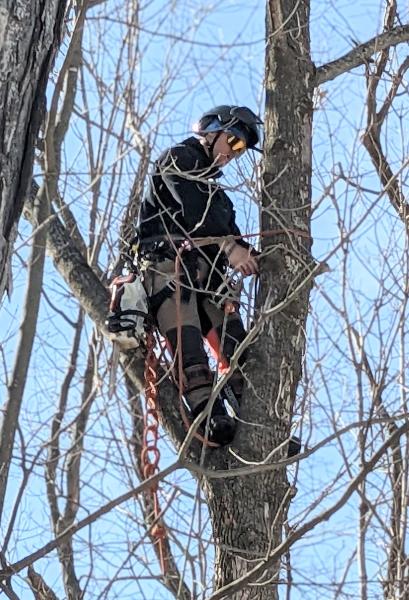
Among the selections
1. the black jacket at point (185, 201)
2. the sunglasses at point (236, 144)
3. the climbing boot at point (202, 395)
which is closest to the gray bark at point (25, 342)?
the black jacket at point (185, 201)

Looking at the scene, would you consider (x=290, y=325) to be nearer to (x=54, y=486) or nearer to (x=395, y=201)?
(x=395, y=201)

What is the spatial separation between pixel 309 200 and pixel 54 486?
3409 mm

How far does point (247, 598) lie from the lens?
3650mm

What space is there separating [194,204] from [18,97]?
2.67 m

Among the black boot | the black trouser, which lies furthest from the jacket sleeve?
the black boot

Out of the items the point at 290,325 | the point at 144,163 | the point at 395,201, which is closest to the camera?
the point at 290,325

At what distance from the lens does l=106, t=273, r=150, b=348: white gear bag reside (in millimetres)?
4303

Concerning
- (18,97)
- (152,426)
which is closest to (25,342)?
(152,426)

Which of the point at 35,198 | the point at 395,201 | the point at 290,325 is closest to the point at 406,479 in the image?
the point at 395,201

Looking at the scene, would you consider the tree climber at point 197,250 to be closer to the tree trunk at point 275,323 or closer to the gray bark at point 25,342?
the tree trunk at point 275,323

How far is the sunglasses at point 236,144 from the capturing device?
4.66m

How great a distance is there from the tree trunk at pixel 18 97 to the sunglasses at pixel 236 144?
2.87 metres

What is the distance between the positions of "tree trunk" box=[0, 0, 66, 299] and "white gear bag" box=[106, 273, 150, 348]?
2481 millimetres

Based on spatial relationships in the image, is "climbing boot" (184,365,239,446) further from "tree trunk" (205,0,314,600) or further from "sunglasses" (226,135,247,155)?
"sunglasses" (226,135,247,155)
